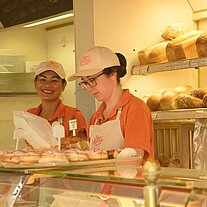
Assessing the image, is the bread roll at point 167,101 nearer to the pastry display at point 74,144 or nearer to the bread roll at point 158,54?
the bread roll at point 158,54

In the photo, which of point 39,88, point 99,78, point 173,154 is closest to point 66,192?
point 99,78

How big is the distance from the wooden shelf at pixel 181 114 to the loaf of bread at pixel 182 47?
1.20ft

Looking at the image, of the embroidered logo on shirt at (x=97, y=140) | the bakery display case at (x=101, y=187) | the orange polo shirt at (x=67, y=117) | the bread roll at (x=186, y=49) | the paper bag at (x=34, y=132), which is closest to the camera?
the bakery display case at (x=101, y=187)

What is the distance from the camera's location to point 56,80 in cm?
314

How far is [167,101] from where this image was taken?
11.8 ft

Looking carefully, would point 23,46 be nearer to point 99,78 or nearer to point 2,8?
point 2,8

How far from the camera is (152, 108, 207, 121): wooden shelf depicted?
3310 millimetres

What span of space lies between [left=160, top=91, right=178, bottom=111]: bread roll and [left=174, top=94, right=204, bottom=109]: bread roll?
1.2 inches

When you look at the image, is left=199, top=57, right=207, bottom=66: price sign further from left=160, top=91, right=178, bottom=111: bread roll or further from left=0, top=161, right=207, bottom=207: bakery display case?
left=0, top=161, right=207, bottom=207: bakery display case

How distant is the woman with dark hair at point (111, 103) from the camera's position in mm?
2359

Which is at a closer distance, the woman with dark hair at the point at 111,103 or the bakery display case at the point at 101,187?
the bakery display case at the point at 101,187

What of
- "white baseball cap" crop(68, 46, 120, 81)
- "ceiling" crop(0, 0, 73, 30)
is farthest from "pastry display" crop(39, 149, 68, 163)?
"ceiling" crop(0, 0, 73, 30)

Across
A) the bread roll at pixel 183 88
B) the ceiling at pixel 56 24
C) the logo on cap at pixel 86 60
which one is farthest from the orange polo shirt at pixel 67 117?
the ceiling at pixel 56 24

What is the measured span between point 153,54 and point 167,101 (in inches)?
14.0
